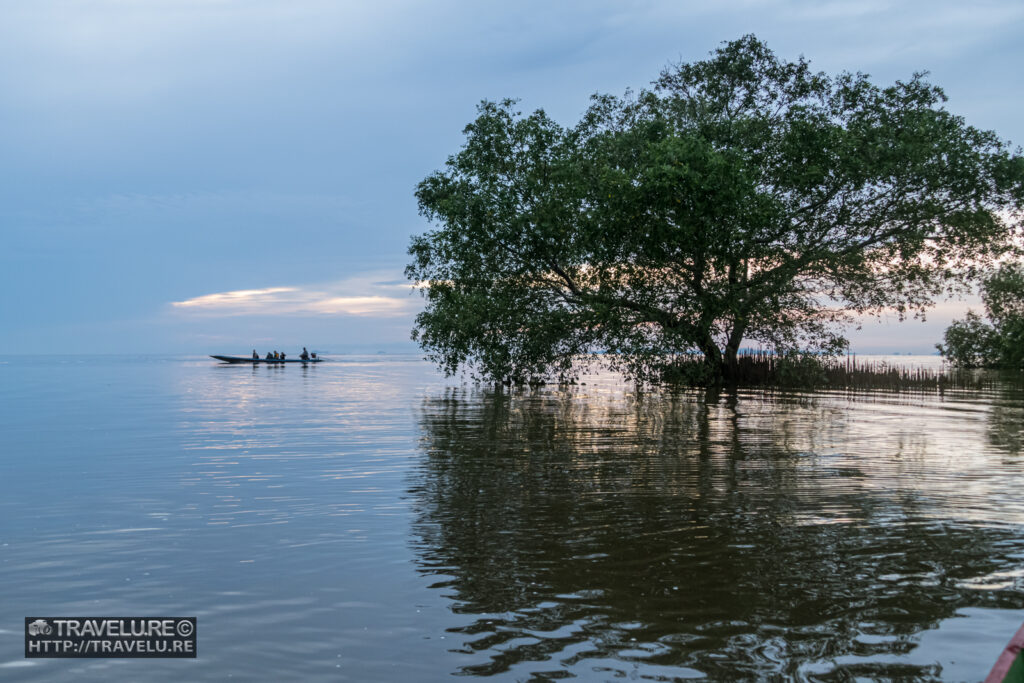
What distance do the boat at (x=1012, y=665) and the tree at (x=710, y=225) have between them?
92.0 ft

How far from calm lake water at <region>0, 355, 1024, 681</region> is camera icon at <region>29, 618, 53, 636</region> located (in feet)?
0.30

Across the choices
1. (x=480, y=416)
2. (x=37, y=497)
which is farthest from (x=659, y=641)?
(x=480, y=416)

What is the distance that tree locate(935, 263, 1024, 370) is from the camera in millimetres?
65562

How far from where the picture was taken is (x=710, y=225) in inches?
1163

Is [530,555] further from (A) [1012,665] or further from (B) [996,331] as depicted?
(B) [996,331]

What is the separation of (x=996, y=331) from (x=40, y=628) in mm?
80651

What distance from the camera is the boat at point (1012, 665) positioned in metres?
1.71

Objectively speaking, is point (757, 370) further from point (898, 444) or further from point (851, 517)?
point (851, 517)

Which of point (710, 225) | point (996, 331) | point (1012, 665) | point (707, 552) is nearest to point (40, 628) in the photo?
point (707, 552)

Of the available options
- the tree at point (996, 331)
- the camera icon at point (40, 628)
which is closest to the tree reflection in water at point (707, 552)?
the camera icon at point (40, 628)

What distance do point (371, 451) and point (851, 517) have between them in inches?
356

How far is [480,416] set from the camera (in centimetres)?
2248

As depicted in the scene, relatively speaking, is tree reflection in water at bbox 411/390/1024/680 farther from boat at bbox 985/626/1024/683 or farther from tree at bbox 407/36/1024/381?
tree at bbox 407/36/1024/381

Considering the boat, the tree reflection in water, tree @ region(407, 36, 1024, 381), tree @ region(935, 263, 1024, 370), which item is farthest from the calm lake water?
tree @ region(935, 263, 1024, 370)
